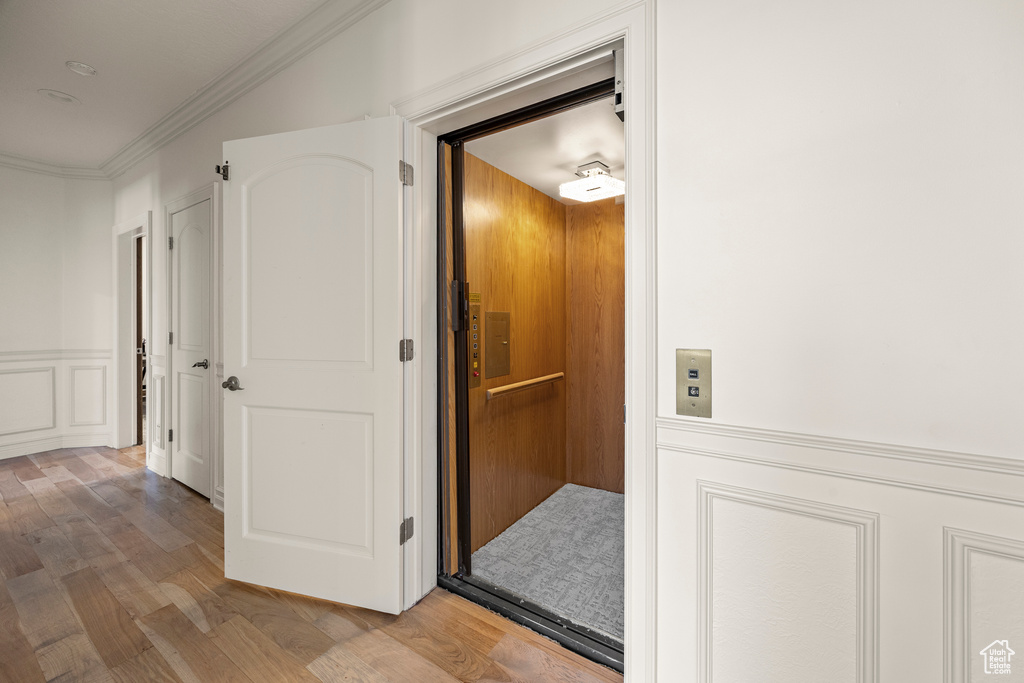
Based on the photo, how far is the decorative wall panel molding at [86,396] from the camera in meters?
4.30

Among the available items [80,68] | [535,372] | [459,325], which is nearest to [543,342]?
[535,372]

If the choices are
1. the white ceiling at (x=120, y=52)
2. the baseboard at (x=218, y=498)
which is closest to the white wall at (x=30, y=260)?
the white ceiling at (x=120, y=52)

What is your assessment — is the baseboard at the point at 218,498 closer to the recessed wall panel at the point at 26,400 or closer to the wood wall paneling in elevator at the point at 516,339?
the wood wall paneling in elevator at the point at 516,339

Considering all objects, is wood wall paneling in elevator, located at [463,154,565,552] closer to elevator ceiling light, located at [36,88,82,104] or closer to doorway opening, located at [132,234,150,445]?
elevator ceiling light, located at [36,88,82,104]

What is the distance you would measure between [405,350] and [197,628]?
1342mm

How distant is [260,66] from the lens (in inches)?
97.8

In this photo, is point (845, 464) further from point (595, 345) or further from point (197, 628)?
point (595, 345)

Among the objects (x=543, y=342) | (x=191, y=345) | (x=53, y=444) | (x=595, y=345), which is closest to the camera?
(x=191, y=345)

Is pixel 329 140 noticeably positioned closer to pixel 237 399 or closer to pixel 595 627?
pixel 237 399

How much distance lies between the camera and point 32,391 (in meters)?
4.10

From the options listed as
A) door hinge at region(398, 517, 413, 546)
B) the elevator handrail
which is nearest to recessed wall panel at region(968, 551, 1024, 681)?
door hinge at region(398, 517, 413, 546)

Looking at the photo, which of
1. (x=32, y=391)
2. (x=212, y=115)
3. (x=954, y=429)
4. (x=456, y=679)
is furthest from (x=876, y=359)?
(x=32, y=391)

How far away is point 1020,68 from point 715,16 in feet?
2.07

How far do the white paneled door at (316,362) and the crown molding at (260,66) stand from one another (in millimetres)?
621
